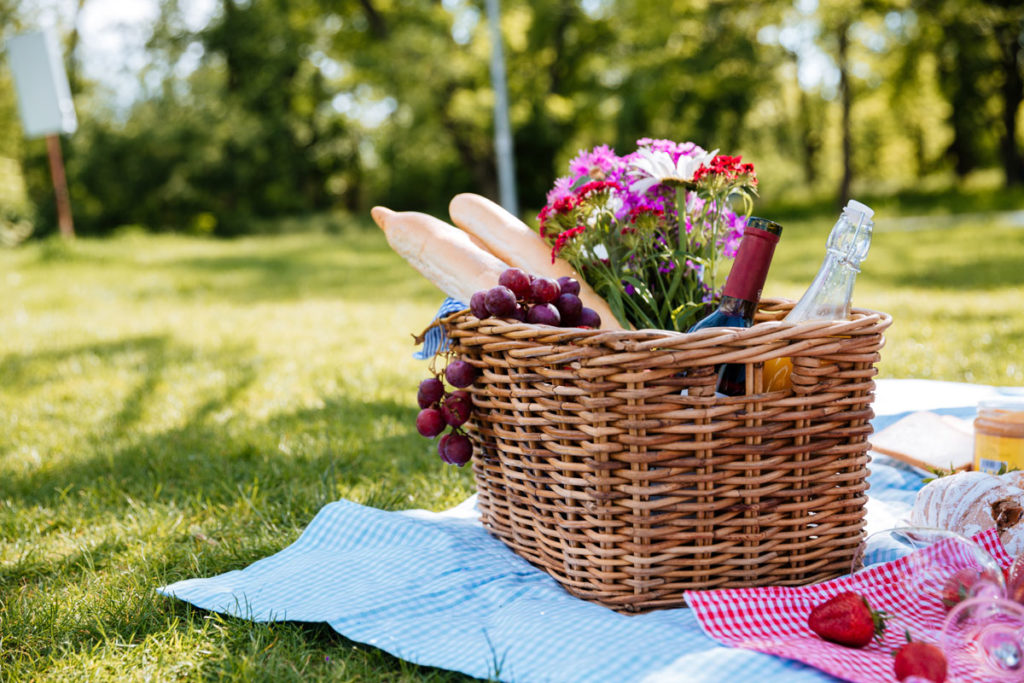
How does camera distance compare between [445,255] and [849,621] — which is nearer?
[849,621]

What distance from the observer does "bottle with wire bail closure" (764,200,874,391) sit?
163 centimetres

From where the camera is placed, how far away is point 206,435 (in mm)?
3385

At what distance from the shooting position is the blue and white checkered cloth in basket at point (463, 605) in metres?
1.45

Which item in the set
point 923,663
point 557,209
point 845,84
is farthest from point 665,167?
point 845,84

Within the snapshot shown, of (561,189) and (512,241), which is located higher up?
(561,189)

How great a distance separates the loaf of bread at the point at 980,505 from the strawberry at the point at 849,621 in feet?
1.37

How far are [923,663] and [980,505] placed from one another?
0.63m

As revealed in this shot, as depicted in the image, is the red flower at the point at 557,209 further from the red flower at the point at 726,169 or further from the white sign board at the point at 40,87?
the white sign board at the point at 40,87

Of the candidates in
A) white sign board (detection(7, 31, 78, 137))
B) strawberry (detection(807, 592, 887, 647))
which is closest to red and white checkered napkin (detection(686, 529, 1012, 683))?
strawberry (detection(807, 592, 887, 647))

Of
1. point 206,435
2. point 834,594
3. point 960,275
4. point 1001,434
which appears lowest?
point 960,275

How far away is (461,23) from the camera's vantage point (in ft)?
67.1

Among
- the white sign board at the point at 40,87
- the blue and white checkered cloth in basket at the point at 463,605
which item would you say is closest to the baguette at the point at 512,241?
the blue and white checkered cloth in basket at the point at 463,605

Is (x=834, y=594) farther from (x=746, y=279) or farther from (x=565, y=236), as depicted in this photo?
(x=565, y=236)

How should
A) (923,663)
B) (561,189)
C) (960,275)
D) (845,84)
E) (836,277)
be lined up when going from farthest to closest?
(845,84) → (960,275) → (561,189) → (836,277) → (923,663)
